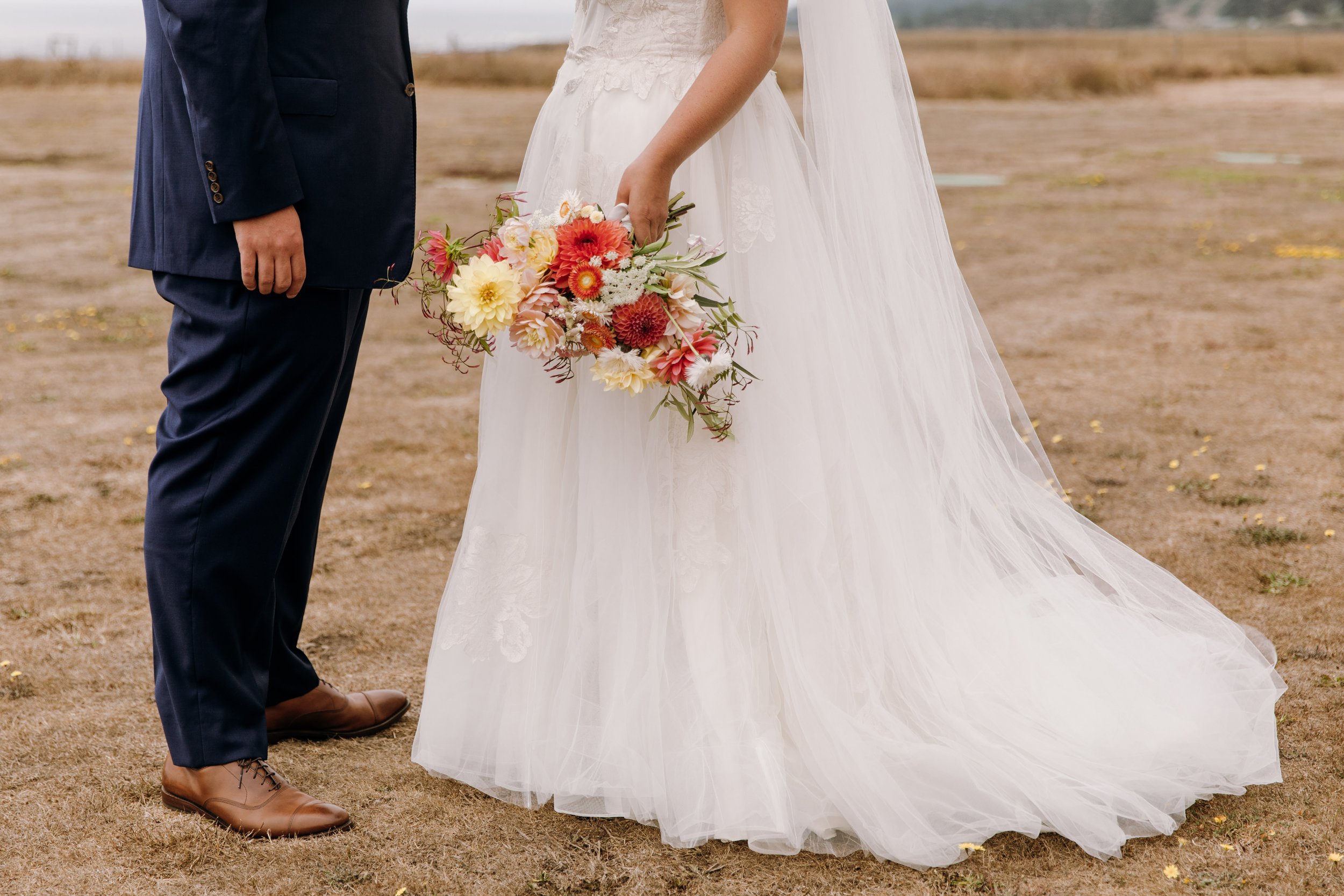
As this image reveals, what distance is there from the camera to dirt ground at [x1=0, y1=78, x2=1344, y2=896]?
2170 millimetres

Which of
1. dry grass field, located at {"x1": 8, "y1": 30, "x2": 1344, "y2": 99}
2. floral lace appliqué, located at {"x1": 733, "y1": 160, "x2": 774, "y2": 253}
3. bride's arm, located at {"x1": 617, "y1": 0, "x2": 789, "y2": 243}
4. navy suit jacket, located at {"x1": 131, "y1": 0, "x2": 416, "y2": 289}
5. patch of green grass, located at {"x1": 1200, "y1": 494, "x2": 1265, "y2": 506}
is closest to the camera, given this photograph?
navy suit jacket, located at {"x1": 131, "y1": 0, "x2": 416, "y2": 289}

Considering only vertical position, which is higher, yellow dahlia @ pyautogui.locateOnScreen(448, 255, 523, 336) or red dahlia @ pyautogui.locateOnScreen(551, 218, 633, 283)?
red dahlia @ pyautogui.locateOnScreen(551, 218, 633, 283)

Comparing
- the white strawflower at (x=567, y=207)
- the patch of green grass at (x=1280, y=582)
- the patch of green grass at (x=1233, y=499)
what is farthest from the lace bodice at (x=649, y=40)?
the patch of green grass at (x=1233, y=499)

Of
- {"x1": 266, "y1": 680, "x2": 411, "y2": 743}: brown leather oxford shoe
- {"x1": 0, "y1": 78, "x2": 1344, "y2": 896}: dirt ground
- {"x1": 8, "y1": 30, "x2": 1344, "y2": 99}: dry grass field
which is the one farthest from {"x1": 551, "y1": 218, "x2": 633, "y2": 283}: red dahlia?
{"x1": 8, "y1": 30, "x2": 1344, "y2": 99}: dry grass field

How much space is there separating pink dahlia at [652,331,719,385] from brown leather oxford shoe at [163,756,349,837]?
43.6 inches

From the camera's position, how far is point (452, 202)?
1140cm

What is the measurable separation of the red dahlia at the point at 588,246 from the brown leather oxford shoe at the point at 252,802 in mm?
1156

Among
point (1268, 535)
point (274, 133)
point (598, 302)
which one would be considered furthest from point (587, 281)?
point (1268, 535)

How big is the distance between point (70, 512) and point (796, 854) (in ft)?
10.7

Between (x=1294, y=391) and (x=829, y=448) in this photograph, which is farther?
(x=1294, y=391)

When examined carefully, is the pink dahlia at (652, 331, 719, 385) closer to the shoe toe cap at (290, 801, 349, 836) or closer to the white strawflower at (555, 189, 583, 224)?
the white strawflower at (555, 189, 583, 224)

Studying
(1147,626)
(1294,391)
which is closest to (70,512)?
(1147,626)

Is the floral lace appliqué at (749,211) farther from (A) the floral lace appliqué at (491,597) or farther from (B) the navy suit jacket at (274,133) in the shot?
(A) the floral lace appliqué at (491,597)

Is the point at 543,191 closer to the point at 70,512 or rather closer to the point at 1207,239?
the point at 70,512
